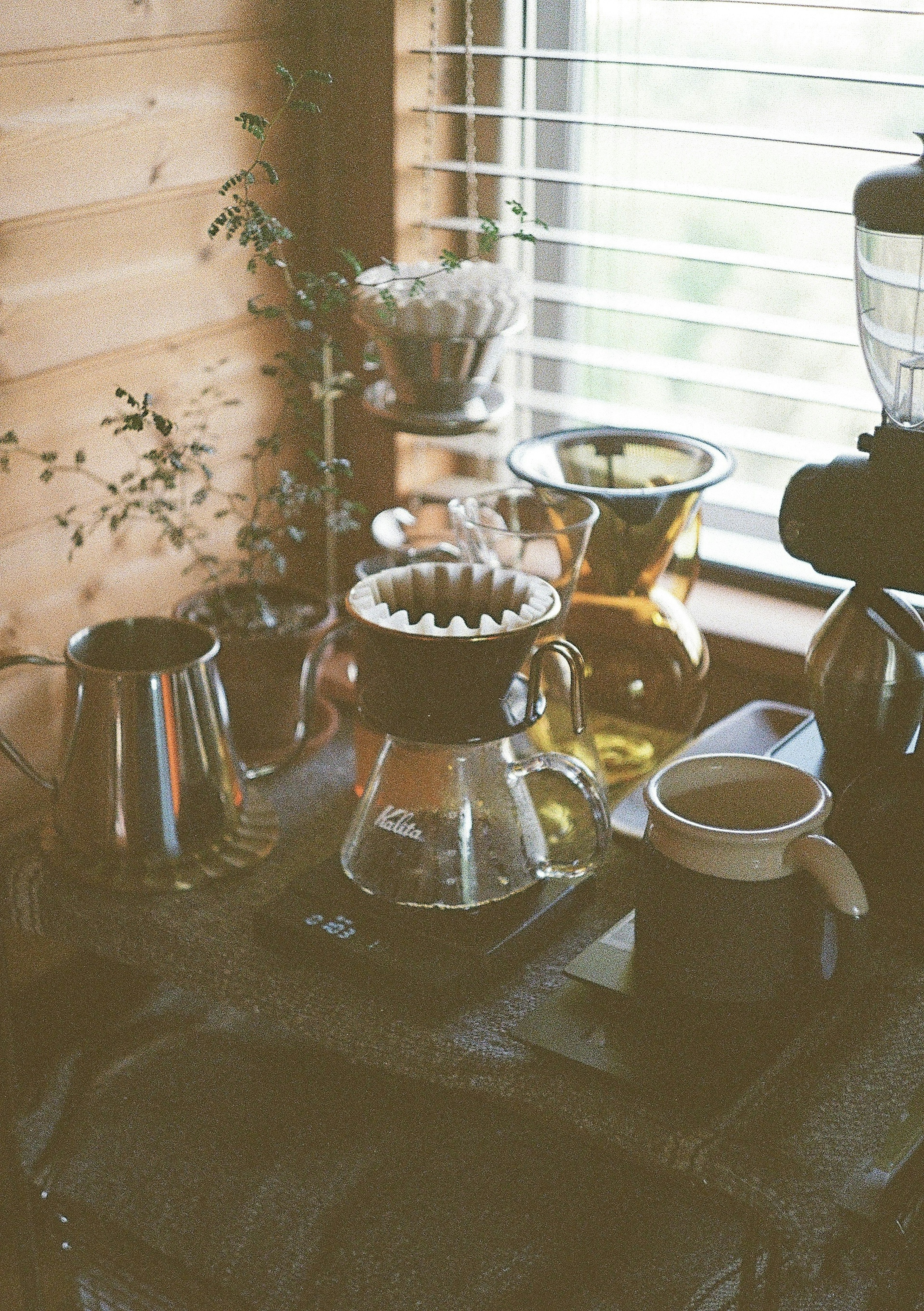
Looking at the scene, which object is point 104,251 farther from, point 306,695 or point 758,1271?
point 758,1271

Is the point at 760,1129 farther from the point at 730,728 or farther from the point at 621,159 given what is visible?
the point at 621,159

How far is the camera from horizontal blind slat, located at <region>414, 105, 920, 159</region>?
53.5 inches

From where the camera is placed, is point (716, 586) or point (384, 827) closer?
point (384, 827)

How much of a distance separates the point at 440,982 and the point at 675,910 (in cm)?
19

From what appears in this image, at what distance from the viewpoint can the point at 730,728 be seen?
4.69 feet

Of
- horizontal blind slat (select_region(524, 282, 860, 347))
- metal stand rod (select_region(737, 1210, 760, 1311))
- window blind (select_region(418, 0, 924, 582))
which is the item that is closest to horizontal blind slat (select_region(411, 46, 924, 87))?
window blind (select_region(418, 0, 924, 582))

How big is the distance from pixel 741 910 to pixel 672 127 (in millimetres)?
853

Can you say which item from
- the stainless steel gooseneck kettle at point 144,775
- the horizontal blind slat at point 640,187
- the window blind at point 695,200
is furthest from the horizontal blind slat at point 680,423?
the stainless steel gooseneck kettle at point 144,775

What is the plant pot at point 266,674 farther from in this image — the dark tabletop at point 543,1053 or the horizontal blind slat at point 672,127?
the horizontal blind slat at point 672,127

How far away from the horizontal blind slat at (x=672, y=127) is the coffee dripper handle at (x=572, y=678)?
1.86ft

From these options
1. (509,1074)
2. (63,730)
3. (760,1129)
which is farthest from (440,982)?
(63,730)

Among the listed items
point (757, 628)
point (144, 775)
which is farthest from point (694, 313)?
point (144, 775)

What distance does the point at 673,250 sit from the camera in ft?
5.06

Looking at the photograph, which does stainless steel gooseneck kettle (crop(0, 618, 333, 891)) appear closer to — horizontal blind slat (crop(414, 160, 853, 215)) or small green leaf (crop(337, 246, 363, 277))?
small green leaf (crop(337, 246, 363, 277))
